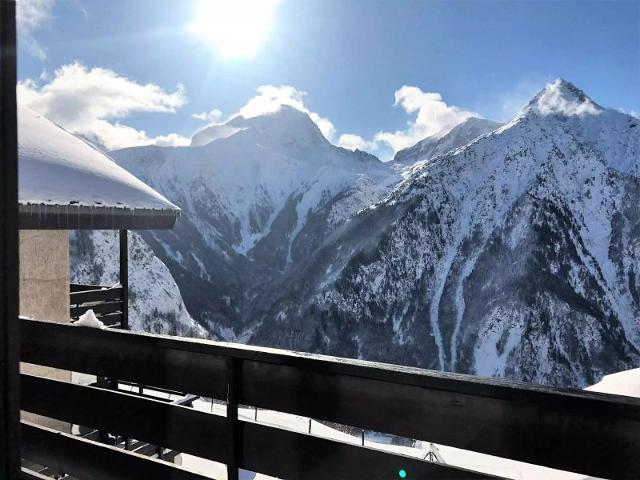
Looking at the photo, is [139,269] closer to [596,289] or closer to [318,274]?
[318,274]

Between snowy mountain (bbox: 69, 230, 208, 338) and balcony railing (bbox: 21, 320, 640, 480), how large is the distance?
87735mm

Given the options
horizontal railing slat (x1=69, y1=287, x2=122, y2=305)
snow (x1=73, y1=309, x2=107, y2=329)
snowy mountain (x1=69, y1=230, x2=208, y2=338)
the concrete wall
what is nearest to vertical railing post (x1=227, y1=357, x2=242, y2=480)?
snow (x1=73, y1=309, x2=107, y2=329)

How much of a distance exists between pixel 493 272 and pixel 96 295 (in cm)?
10746

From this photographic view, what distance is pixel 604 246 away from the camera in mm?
115500

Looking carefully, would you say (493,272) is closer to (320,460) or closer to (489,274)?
(489,274)

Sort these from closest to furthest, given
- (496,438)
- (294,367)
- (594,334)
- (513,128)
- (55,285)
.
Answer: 1. (496,438)
2. (294,367)
3. (55,285)
4. (594,334)
5. (513,128)

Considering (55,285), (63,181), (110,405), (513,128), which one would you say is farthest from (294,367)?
(513,128)

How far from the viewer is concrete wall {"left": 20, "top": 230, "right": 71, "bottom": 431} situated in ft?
21.9

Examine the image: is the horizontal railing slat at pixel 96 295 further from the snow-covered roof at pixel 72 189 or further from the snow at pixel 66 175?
the snow at pixel 66 175

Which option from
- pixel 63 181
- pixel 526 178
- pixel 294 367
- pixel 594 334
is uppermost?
pixel 526 178

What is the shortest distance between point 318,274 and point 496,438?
12208 cm

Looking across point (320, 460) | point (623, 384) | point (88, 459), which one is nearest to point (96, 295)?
point (88, 459)

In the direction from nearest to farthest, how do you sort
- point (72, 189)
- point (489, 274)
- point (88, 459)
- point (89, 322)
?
point (88, 459)
point (89, 322)
point (72, 189)
point (489, 274)

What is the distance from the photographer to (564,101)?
16088cm
